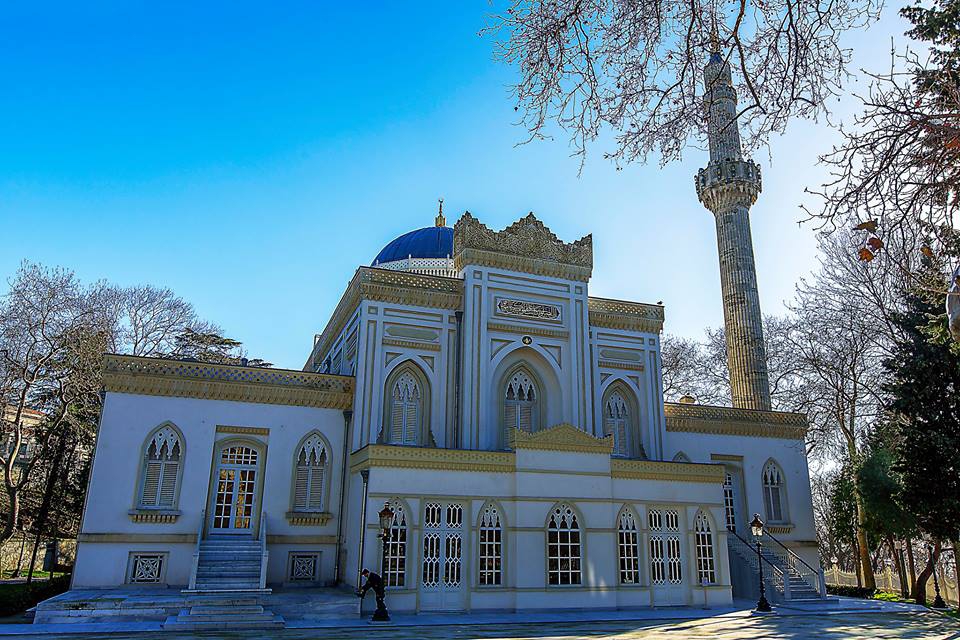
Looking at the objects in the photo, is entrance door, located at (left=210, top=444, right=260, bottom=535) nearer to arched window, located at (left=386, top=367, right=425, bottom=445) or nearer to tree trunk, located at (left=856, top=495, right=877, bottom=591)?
arched window, located at (left=386, top=367, right=425, bottom=445)

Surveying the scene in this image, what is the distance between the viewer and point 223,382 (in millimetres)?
17906

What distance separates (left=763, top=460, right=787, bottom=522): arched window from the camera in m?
22.4

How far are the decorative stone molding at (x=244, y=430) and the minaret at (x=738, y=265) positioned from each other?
1643cm

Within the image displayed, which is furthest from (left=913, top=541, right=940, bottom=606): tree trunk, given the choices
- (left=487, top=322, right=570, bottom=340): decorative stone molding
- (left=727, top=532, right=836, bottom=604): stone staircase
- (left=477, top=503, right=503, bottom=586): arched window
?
(left=477, top=503, right=503, bottom=586): arched window

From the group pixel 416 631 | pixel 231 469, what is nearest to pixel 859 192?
pixel 416 631

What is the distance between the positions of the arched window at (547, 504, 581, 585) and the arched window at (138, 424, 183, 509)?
889 cm

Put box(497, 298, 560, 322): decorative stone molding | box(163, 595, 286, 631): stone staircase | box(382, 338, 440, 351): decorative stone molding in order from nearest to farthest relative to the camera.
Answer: box(163, 595, 286, 631): stone staircase < box(382, 338, 440, 351): decorative stone molding < box(497, 298, 560, 322): decorative stone molding

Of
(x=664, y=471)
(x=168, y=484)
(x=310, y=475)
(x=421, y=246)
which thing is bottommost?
(x=168, y=484)

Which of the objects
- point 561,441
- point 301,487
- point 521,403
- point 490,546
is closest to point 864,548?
point 521,403

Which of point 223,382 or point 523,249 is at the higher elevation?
point 523,249

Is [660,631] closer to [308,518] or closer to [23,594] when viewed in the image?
[308,518]

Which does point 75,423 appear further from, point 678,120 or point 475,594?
point 678,120

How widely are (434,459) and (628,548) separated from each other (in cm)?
513

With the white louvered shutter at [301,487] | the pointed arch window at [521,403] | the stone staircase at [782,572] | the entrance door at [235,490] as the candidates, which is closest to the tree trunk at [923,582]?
the stone staircase at [782,572]
